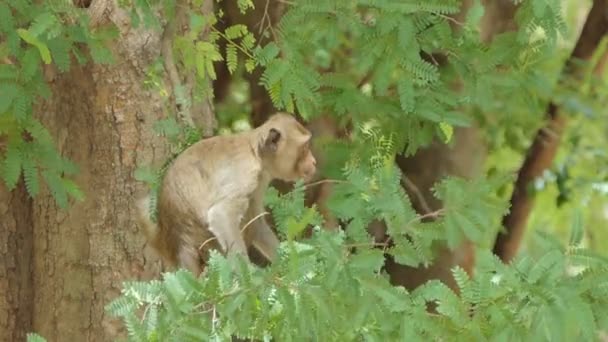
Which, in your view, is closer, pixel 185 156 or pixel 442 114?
pixel 185 156

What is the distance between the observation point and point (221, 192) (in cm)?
514

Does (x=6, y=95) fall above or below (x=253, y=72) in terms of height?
above

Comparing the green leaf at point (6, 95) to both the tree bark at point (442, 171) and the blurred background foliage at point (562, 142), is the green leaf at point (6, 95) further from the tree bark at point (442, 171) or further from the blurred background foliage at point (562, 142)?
the tree bark at point (442, 171)

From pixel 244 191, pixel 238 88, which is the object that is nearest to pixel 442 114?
pixel 244 191

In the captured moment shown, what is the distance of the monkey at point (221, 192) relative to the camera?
509cm

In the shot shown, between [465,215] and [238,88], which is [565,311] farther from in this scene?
[238,88]

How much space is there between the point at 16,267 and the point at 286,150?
4.83ft

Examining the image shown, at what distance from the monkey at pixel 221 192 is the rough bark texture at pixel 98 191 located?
28 centimetres

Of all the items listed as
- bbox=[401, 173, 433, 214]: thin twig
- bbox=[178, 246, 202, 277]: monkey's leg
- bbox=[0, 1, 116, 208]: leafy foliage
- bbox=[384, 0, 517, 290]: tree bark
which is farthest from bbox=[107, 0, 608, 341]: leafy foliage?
bbox=[384, 0, 517, 290]: tree bark

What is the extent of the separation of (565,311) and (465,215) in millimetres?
717

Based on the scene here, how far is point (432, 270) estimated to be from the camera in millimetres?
8148

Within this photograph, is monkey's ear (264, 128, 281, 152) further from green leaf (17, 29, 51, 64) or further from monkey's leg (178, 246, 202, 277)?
green leaf (17, 29, 51, 64)

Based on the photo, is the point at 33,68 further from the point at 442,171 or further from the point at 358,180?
the point at 442,171

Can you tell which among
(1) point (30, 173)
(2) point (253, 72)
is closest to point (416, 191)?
(2) point (253, 72)
